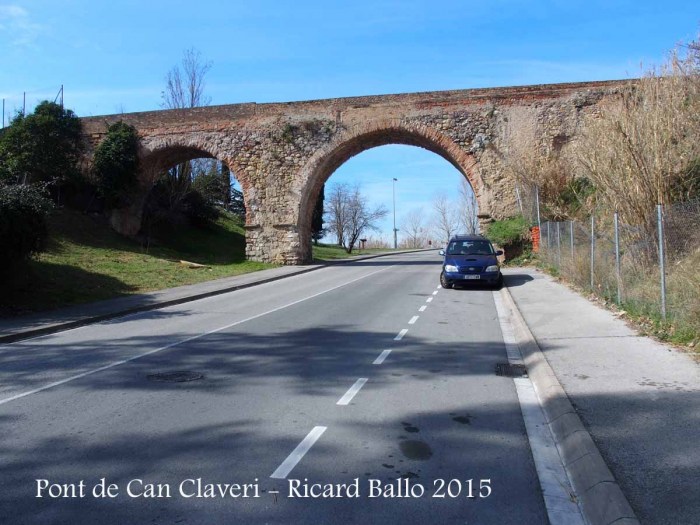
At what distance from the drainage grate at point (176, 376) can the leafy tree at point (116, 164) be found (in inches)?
1047

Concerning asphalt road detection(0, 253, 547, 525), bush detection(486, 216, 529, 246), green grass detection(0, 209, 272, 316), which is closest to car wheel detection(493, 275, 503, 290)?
bush detection(486, 216, 529, 246)

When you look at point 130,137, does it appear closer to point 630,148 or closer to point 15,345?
point 15,345

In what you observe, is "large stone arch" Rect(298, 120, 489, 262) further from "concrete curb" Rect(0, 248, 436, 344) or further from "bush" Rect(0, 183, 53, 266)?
"bush" Rect(0, 183, 53, 266)

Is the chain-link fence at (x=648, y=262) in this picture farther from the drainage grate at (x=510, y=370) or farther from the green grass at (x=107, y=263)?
the green grass at (x=107, y=263)

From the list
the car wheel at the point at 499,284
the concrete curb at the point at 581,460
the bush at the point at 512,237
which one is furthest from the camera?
the bush at the point at 512,237

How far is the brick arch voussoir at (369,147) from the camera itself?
100ft

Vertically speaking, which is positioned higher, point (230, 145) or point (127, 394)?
point (230, 145)

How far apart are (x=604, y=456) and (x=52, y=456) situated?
14.2 ft

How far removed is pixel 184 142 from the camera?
1286 inches

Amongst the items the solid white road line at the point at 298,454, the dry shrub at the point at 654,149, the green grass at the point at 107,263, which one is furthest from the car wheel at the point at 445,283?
the solid white road line at the point at 298,454

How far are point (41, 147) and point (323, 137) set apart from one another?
1368cm

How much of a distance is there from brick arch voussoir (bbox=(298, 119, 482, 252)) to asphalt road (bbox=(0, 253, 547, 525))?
20.6 metres

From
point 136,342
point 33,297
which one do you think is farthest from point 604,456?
point 33,297

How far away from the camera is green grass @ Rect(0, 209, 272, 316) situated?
1570cm
